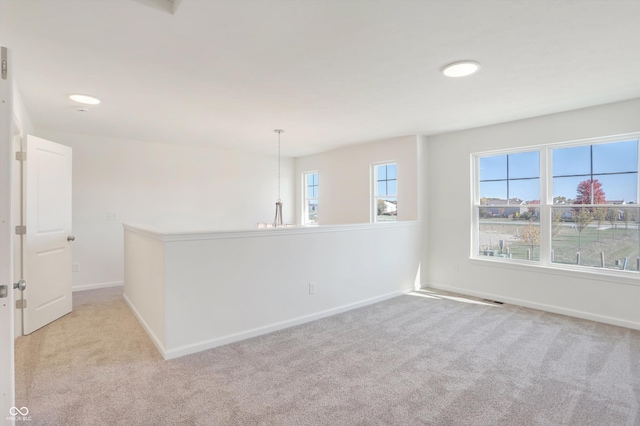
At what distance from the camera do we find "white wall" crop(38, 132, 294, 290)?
5020 millimetres

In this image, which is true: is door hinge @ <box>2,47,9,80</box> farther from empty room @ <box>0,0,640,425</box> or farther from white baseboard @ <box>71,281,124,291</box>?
white baseboard @ <box>71,281,124,291</box>

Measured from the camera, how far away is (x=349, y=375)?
2467 mm

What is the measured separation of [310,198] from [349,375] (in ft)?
16.8

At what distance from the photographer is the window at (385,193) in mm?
5523

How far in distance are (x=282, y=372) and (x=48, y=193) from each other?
3.27 m

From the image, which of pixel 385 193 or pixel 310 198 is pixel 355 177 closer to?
pixel 385 193

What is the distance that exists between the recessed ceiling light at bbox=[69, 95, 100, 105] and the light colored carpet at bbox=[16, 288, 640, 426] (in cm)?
238

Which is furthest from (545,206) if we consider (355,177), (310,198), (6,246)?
(6,246)

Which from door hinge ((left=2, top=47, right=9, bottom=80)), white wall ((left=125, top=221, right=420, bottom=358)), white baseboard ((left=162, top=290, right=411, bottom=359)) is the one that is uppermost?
door hinge ((left=2, top=47, right=9, bottom=80))

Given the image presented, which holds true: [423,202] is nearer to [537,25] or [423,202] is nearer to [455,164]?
[455,164]

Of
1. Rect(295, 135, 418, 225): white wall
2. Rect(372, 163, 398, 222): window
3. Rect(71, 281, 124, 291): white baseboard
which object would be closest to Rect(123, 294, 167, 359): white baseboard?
Rect(71, 281, 124, 291): white baseboard

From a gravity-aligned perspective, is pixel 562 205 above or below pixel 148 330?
above

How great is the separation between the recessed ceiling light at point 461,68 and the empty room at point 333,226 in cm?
3

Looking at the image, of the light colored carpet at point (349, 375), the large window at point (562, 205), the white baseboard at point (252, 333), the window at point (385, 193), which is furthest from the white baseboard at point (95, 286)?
the large window at point (562, 205)
